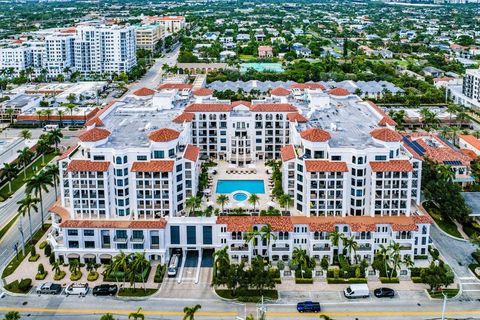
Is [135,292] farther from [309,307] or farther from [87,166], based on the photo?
[87,166]

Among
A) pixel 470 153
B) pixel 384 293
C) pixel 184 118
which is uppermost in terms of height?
pixel 184 118

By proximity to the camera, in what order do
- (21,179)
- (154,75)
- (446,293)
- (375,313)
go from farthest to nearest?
(154,75) < (21,179) < (446,293) < (375,313)

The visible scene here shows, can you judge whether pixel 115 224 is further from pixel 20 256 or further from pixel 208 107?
pixel 208 107

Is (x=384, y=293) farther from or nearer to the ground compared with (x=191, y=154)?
nearer to the ground

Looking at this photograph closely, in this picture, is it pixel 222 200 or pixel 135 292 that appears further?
pixel 222 200

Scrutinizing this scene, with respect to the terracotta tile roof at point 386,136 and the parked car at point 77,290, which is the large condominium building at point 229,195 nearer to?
the terracotta tile roof at point 386,136

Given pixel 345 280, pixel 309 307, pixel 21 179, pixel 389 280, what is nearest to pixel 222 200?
pixel 345 280

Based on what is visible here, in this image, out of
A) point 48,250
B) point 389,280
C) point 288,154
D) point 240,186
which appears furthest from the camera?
point 240,186
